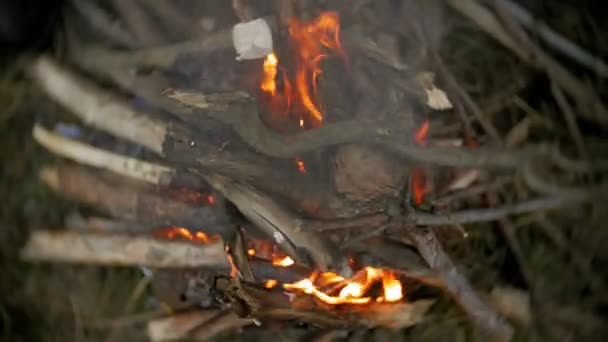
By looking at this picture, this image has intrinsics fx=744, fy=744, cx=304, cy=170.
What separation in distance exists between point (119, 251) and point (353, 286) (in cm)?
41

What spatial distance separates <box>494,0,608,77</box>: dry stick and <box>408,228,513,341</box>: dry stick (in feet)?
1.36

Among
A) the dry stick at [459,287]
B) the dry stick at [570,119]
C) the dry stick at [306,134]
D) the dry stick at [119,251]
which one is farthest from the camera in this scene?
the dry stick at [570,119]

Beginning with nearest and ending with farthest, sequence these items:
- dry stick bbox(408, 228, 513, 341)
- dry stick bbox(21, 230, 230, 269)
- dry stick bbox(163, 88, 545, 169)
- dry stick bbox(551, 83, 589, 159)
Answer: dry stick bbox(163, 88, 545, 169) → dry stick bbox(408, 228, 513, 341) → dry stick bbox(21, 230, 230, 269) → dry stick bbox(551, 83, 589, 159)

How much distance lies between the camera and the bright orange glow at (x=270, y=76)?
829mm

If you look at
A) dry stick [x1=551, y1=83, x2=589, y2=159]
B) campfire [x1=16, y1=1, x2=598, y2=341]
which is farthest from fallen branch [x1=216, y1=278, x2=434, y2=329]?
dry stick [x1=551, y1=83, x2=589, y2=159]

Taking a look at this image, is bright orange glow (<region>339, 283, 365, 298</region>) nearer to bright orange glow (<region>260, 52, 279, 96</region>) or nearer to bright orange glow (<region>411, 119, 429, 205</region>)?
bright orange glow (<region>411, 119, 429, 205</region>)

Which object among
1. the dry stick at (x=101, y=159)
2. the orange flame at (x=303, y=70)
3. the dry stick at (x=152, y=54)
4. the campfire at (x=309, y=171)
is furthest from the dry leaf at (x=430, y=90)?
the dry stick at (x=101, y=159)

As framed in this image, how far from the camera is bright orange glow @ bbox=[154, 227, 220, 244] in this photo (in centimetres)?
99

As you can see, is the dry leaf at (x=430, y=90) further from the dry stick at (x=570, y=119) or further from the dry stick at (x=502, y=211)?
the dry stick at (x=570, y=119)

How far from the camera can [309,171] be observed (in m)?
0.84

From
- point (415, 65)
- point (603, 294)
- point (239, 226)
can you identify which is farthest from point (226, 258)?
point (603, 294)

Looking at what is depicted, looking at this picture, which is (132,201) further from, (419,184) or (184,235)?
(419,184)

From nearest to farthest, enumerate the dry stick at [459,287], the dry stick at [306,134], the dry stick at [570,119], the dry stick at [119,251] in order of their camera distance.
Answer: the dry stick at [306,134], the dry stick at [459,287], the dry stick at [119,251], the dry stick at [570,119]

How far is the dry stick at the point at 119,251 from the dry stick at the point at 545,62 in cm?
51
